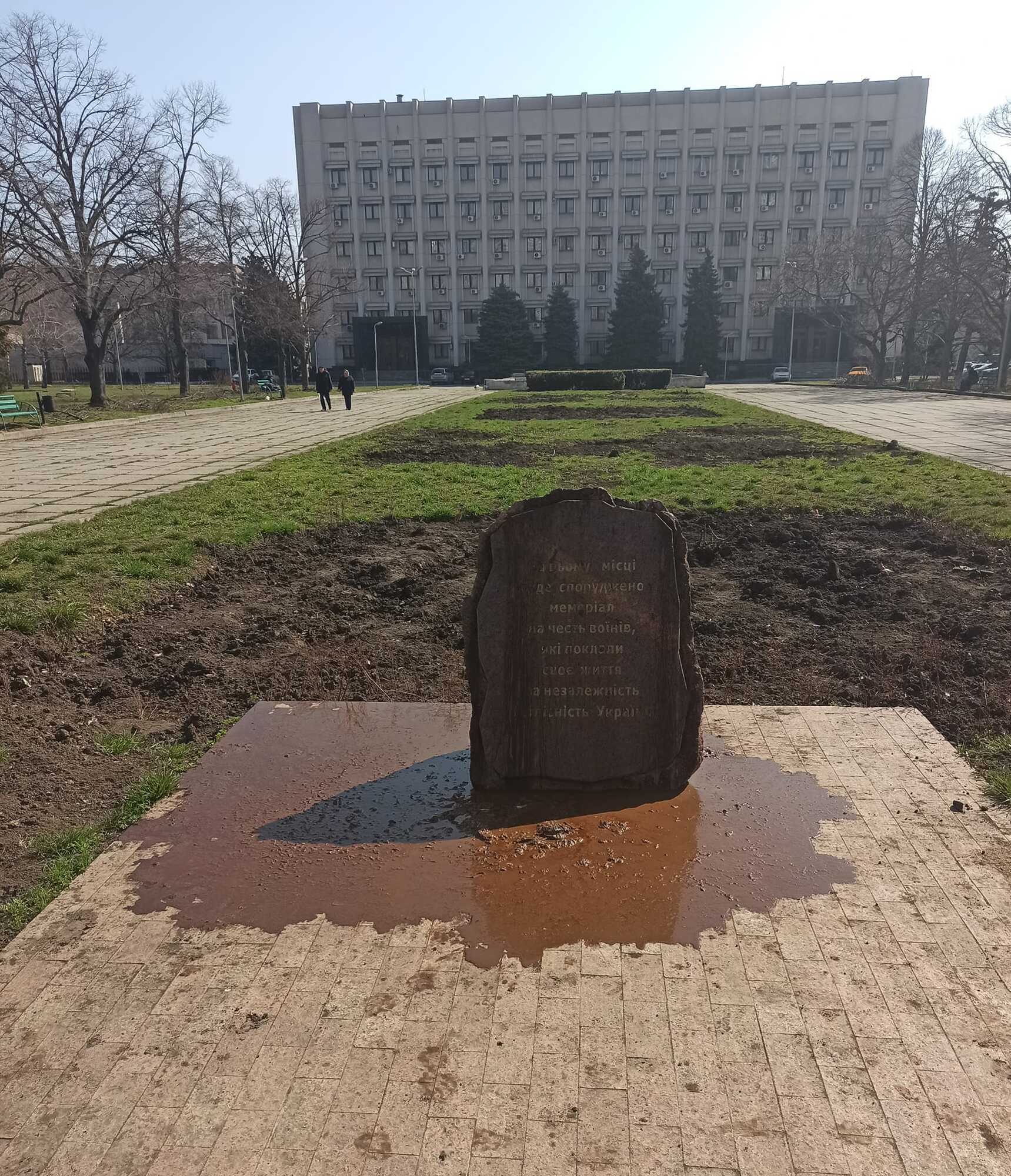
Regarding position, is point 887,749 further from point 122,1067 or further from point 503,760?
point 122,1067

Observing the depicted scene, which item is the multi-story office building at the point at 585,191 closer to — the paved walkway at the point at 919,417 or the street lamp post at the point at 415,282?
the street lamp post at the point at 415,282

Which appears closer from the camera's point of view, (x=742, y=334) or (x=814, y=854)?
(x=814, y=854)

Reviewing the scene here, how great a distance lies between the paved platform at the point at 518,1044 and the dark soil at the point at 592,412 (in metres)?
24.2

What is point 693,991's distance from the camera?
2.72 meters

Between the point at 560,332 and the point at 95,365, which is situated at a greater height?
the point at 560,332

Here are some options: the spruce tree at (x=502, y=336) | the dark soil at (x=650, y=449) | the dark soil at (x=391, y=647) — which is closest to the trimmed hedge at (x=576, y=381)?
the spruce tree at (x=502, y=336)

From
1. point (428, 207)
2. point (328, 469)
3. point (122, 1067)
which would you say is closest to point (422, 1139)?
point (122, 1067)

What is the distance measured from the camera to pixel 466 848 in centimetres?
360

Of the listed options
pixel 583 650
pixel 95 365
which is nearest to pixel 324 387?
pixel 95 365

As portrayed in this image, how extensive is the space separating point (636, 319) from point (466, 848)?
77.4 meters

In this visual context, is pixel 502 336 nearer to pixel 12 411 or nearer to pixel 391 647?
pixel 12 411

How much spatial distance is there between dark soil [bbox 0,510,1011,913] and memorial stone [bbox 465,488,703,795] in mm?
1296

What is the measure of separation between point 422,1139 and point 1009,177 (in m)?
47.9

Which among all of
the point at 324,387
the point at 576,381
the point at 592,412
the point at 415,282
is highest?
the point at 415,282
